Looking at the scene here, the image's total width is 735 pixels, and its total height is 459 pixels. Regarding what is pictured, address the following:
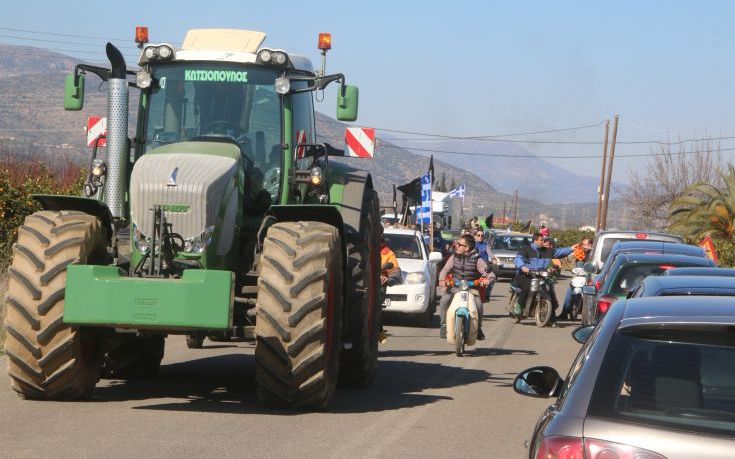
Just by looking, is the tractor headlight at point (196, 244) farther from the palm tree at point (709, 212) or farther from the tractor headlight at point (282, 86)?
the palm tree at point (709, 212)

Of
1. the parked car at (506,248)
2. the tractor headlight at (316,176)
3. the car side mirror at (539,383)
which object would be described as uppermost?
the tractor headlight at (316,176)

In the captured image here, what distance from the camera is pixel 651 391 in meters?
5.09

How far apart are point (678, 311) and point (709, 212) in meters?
31.4

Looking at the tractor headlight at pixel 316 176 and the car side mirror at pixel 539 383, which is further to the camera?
the tractor headlight at pixel 316 176

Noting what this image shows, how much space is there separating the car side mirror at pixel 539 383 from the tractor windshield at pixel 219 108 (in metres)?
6.23

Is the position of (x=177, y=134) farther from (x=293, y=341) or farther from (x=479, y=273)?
(x=479, y=273)

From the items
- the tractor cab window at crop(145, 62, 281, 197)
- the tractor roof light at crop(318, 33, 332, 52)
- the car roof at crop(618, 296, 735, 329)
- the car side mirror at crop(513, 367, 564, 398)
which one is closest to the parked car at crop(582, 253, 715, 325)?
the tractor roof light at crop(318, 33, 332, 52)

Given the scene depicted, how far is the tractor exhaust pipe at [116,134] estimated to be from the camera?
11648 mm

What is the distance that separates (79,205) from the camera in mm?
11688

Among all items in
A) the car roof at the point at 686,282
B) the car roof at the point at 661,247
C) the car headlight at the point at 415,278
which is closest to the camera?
the car roof at the point at 686,282

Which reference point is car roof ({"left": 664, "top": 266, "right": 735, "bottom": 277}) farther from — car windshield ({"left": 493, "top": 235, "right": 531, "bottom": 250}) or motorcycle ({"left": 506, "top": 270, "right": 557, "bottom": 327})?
car windshield ({"left": 493, "top": 235, "right": 531, "bottom": 250})

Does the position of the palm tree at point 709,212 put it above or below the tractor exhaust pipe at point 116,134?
below

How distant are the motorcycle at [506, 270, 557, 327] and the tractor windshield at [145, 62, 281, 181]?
42.8ft

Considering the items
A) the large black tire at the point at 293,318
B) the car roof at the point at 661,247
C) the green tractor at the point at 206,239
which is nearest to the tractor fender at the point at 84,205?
the green tractor at the point at 206,239
